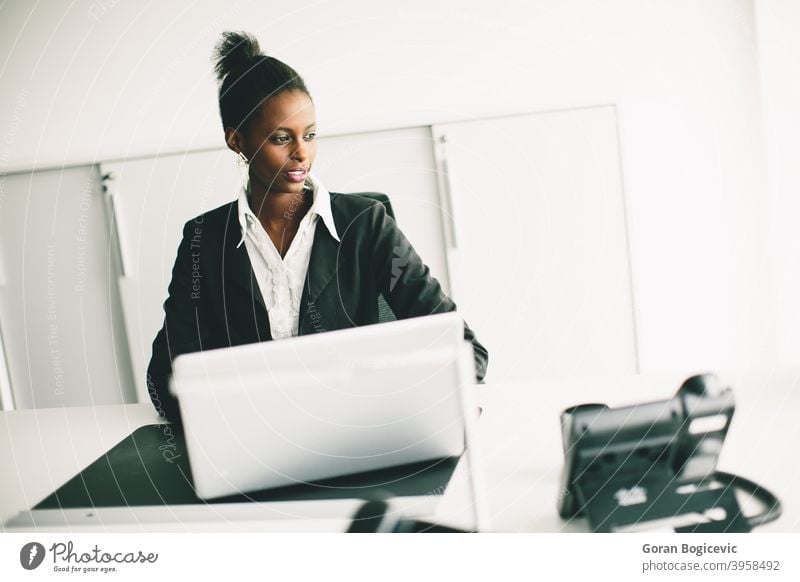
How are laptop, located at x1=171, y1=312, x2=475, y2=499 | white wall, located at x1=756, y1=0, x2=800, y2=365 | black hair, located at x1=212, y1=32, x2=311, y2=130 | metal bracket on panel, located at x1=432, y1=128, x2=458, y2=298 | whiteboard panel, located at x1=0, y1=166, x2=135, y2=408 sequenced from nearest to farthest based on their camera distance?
laptop, located at x1=171, y1=312, x2=475, y2=499
white wall, located at x1=756, y1=0, x2=800, y2=365
black hair, located at x1=212, y1=32, x2=311, y2=130
metal bracket on panel, located at x1=432, y1=128, x2=458, y2=298
whiteboard panel, located at x1=0, y1=166, x2=135, y2=408

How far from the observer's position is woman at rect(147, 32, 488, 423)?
74 centimetres

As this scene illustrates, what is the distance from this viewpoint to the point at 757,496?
0.57 m

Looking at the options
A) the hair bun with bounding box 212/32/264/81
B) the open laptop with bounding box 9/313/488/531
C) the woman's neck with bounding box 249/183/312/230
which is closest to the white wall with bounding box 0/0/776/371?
the hair bun with bounding box 212/32/264/81

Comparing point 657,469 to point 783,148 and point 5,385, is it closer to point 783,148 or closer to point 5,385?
point 783,148

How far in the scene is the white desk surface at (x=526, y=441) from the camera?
21.3 inches

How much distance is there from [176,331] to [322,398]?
0.34 metres

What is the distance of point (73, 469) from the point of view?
0.63 meters

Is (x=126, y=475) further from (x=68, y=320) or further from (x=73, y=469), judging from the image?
(x=68, y=320)

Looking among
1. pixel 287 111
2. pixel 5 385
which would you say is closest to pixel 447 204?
pixel 287 111

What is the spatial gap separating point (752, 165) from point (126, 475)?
638mm

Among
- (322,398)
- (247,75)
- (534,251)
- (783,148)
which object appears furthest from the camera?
(534,251)

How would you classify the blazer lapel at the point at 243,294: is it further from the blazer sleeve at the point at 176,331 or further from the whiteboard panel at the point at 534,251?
the whiteboard panel at the point at 534,251

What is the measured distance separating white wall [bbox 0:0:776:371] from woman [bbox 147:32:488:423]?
41mm

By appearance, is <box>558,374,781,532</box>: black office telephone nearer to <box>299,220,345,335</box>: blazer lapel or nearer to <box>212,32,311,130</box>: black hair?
<box>299,220,345,335</box>: blazer lapel
